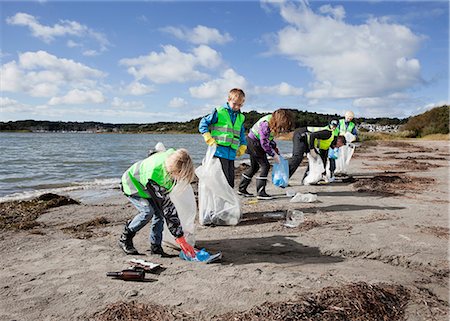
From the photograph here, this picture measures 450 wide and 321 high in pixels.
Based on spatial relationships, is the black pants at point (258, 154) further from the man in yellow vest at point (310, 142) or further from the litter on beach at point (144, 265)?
the litter on beach at point (144, 265)

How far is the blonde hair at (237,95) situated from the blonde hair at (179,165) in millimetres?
2501

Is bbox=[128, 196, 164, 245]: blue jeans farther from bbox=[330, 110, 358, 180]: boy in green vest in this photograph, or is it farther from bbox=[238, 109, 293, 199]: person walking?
bbox=[330, 110, 358, 180]: boy in green vest

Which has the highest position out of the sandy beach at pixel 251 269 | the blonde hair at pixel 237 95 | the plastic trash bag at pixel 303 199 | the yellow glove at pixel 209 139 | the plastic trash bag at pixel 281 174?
Result: the blonde hair at pixel 237 95

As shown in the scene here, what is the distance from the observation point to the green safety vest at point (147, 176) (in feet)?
13.0

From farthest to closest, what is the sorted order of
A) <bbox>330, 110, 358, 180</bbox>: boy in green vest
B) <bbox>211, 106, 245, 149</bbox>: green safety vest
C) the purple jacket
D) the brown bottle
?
1. <bbox>330, 110, 358, 180</bbox>: boy in green vest
2. the purple jacket
3. <bbox>211, 106, 245, 149</bbox>: green safety vest
4. the brown bottle

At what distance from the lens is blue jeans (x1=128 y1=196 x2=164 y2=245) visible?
425cm

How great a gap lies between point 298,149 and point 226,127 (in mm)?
3132

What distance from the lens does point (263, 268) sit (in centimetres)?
379

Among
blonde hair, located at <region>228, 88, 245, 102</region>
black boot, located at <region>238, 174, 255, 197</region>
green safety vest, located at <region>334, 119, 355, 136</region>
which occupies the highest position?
blonde hair, located at <region>228, 88, 245, 102</region>

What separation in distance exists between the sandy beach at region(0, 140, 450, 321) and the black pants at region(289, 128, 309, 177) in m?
2.13

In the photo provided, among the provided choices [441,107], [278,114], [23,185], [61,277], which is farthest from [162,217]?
[441,107]

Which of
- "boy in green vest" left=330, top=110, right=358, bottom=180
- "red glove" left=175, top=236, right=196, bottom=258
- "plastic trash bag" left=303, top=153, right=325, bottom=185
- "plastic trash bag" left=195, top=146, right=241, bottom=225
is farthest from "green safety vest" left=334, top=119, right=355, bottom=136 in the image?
"red glove" left=175, top=236, right=196, bottom=258

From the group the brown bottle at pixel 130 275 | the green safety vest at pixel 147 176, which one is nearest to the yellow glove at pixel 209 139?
the green safety vest at pixel 147 176

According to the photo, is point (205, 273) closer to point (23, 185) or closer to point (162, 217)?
point (162, 217)
